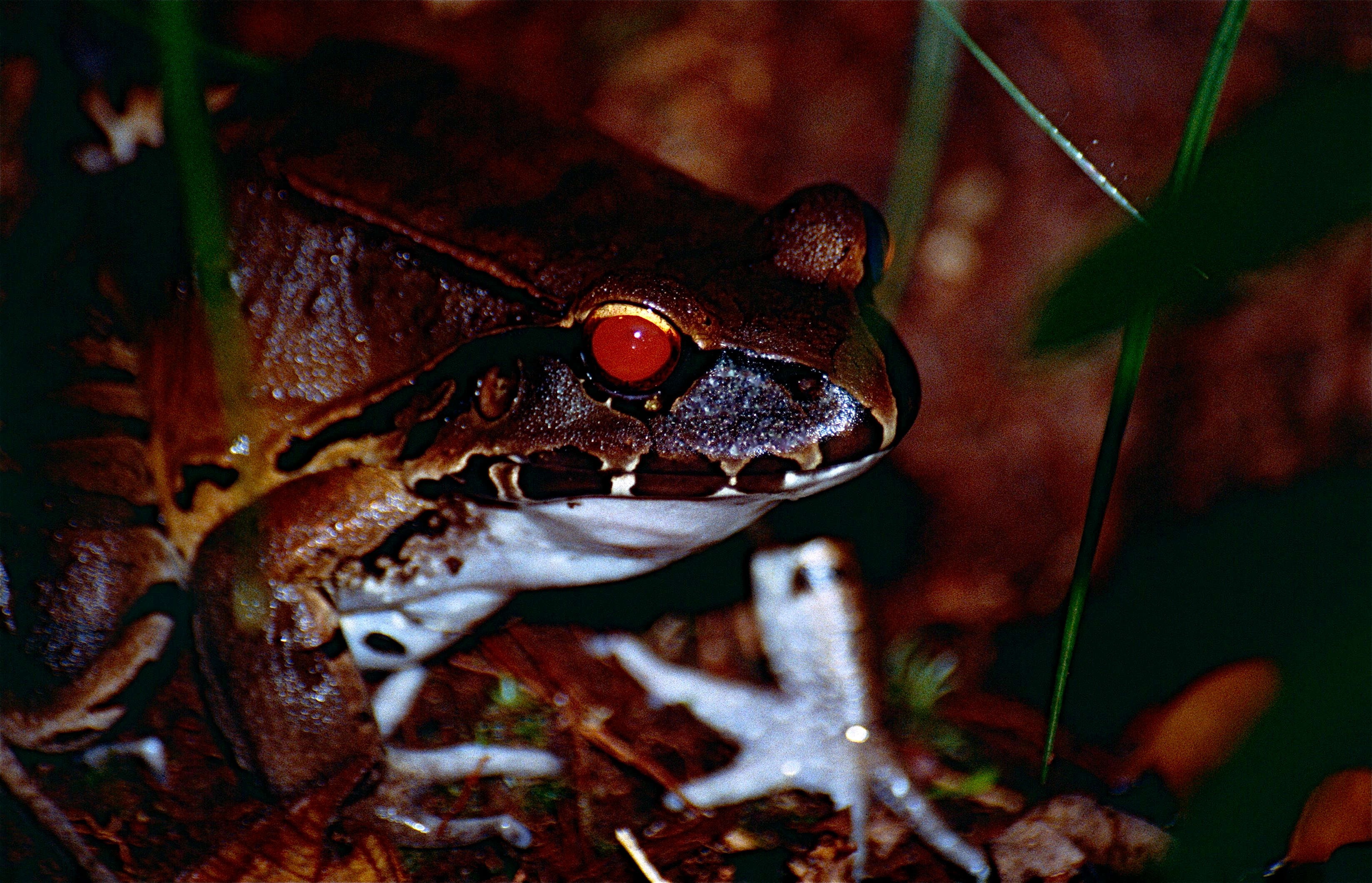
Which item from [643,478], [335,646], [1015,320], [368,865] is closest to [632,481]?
[643,478]

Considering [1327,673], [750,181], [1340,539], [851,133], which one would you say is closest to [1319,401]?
[1340,539]

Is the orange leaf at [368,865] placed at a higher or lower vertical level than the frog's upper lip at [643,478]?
lower

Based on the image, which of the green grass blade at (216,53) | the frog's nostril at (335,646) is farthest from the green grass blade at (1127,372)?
the green grass blade at (216,53)

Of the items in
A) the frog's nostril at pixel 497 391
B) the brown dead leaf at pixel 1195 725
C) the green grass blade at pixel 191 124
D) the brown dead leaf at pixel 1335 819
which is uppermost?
the frog's nostril at pixel 497 391

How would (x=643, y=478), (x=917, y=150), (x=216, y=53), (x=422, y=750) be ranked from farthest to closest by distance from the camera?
(x=917, y=150) < (x=422, y=750) < (x=216, y=53) < (x=643, y=478)

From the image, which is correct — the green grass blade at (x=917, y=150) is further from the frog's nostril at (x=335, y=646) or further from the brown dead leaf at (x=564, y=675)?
the frog's nostril at (x=335, y=646)

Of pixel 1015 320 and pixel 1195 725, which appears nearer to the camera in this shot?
pixel 1195 725

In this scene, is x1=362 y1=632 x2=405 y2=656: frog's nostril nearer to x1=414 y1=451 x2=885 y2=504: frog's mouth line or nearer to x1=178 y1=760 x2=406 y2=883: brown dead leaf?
x1=178 y1=760 x2=406 y2=883: brown dead leaf

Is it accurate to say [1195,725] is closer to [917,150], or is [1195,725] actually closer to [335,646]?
[917,150]

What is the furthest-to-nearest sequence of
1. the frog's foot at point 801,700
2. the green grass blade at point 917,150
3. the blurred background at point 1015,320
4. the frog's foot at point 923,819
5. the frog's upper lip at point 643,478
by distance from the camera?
the blurred background at point 1015,320, the frog's foot at point 801,700, the green grass blade at point 917,150, the frog's foot at point 923,819, the frog's upper lip at point 643,478
